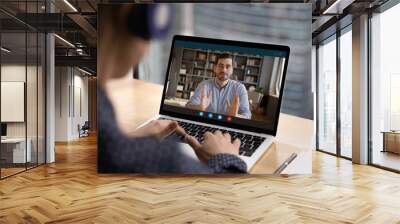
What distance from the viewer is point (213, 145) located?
5.96m

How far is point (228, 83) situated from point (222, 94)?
7.5 inches

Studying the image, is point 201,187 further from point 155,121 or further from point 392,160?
point 392,160

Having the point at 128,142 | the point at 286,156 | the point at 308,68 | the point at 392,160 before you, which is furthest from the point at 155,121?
the point at 392,160

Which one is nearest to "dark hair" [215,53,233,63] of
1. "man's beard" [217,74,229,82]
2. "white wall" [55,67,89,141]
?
"man's beard" [217,74,229,82]

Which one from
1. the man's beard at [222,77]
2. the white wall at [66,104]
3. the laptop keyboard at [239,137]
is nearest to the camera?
the laptop keyboard at [239,137]

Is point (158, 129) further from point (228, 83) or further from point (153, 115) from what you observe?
point (228, 83)

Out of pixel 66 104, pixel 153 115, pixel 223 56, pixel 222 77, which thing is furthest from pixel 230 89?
pixel 66 104

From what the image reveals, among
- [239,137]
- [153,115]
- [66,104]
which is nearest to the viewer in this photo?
[239,137]

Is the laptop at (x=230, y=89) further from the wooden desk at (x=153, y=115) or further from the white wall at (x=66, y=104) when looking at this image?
the white wall at (x=66, y=104)

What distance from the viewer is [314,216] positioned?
3818 mm

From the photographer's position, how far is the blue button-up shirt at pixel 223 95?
578cm

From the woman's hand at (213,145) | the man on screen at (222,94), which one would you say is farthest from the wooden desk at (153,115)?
the man on screen at (222,94)

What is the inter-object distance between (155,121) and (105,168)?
1.12 meters

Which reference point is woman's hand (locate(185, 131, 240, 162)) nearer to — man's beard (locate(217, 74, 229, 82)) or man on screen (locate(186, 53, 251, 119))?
man on screen (locate(186, 53, 251, 119))
